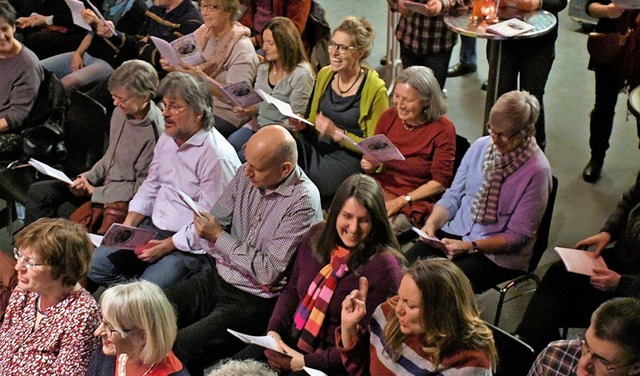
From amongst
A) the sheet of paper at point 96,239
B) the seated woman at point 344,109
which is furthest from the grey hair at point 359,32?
the sheet of paper at point 96,239

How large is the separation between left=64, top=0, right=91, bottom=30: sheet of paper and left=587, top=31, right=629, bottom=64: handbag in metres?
3.25

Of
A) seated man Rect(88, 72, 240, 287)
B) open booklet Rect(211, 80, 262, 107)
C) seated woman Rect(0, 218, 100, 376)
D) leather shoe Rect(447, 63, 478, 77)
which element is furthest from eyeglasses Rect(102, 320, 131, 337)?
leather shoe Rect(447, 63, 478, 77)

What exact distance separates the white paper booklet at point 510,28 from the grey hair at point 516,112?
868 millimetres

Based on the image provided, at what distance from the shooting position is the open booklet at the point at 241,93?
4684mm

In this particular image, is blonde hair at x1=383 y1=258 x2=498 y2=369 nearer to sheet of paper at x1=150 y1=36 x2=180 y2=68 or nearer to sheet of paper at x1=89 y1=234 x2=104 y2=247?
sheet of paper at x1=89 y1=234 x2=104 y2=247

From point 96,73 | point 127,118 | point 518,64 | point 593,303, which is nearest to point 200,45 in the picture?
point 96,73

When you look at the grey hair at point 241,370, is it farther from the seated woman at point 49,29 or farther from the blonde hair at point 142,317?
the seated woman at point 49,29

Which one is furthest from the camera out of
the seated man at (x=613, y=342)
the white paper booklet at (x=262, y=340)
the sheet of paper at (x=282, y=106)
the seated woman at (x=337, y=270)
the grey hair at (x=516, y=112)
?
the sheet of paper at (x=282, y=106)

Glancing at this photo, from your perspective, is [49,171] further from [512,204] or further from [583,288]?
[583,288]

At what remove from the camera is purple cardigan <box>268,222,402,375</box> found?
3.08 meters

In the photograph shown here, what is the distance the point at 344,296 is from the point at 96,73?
3.14 metres

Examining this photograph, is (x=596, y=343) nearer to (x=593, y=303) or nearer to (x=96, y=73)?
(x=593, y=303)

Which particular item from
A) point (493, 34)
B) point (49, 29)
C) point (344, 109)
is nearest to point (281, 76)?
point (344, 109)

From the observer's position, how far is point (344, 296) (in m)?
3.15
